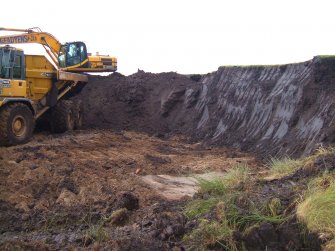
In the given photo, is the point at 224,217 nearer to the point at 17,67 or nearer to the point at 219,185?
the point at 219,185

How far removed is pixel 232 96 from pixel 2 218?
12.9m

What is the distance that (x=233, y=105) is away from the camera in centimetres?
1905

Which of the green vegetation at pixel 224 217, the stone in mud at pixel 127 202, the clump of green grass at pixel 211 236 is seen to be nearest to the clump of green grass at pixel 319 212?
the green vegetation at pixel 224 217

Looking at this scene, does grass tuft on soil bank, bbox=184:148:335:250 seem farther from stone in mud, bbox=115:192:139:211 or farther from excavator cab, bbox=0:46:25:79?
excavator cab, bbox=0:46:25:79

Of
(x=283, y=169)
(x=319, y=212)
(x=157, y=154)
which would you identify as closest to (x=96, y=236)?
(x=319, y=212)

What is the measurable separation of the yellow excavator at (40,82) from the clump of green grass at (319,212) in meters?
10.2

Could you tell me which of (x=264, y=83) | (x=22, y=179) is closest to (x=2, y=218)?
(x=22, y=179)

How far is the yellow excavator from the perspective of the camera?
14109 mm

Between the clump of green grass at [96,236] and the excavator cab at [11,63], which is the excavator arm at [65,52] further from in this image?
the clump of green grass at [96,236]

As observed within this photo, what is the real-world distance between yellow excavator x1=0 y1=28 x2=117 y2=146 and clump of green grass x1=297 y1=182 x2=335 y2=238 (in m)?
10.2

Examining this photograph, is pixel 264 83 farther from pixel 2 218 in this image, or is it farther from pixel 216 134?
pixel 2 218

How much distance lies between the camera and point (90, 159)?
12.8 m

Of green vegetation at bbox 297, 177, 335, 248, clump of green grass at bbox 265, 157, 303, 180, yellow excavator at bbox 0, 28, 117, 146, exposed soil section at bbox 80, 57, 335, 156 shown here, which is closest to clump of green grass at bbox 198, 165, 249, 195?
clump of green grass at bbox 265, 157, 303, 180

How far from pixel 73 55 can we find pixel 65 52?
19.5 inches
